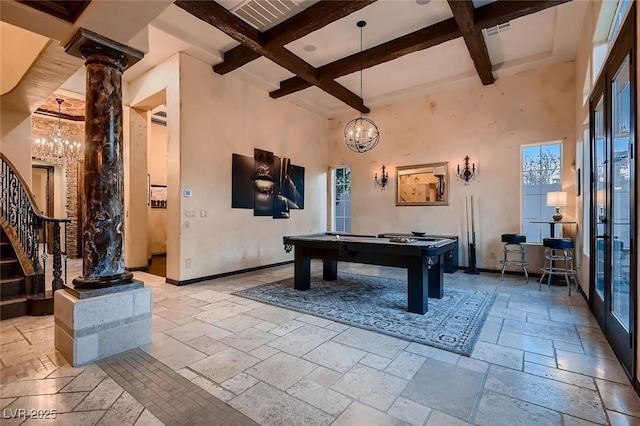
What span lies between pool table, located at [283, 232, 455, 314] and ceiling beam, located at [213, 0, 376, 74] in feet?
9.65

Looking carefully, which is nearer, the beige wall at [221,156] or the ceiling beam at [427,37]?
the ceiling beam at [427,37]

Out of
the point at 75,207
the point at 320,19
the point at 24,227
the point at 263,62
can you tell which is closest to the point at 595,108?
the point at 320,19

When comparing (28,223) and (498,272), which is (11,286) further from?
(498,272)

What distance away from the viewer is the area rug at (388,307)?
304 cm

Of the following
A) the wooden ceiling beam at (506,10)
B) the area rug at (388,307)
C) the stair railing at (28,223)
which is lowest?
the area rug at (388,307)

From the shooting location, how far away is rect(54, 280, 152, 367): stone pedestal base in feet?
8.09

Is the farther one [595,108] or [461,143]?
[461,143]

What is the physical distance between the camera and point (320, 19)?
13.1 ft

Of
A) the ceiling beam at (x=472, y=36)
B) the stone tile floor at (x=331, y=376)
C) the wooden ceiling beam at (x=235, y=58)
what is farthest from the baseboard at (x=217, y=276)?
the ceiling beam at (x=472, y=36)

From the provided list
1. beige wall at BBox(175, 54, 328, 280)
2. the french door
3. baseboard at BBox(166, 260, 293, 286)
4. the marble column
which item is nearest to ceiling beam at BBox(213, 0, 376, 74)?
beige wall at BBox(175, 54, 328, 280)

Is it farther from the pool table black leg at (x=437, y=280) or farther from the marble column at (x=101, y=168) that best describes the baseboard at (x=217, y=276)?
the pool table black leg at (x=437, y=280)

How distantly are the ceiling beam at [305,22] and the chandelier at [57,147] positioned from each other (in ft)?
15.2

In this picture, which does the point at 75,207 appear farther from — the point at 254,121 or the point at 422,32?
the point at 422,32

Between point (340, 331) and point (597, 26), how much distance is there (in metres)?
4.51
